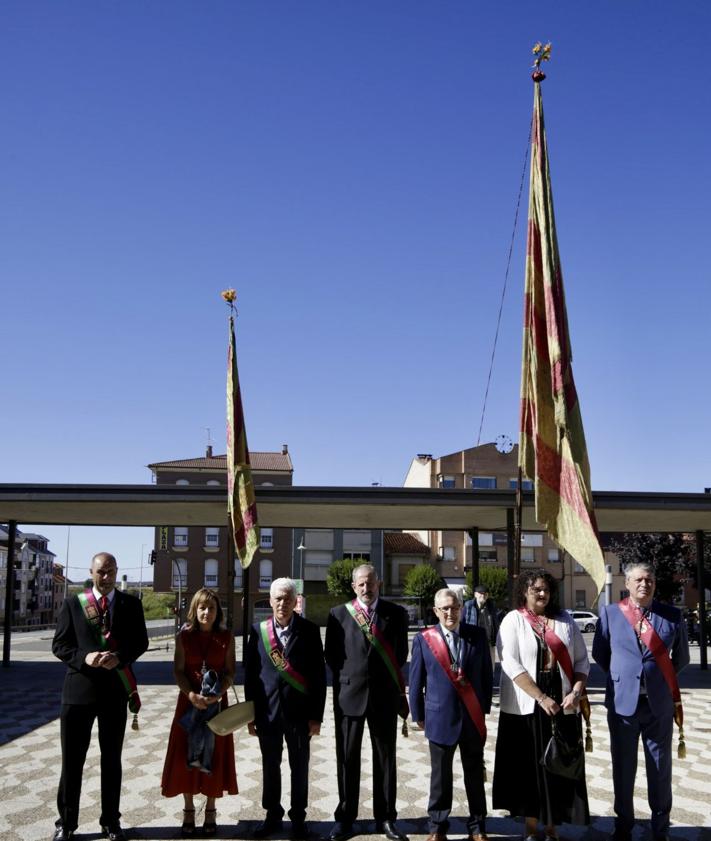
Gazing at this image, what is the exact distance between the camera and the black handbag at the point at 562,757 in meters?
5.30

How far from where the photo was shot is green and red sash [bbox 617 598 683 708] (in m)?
5.68

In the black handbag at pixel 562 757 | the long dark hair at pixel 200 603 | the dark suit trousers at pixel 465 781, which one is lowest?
the dark suit trousers at pixel 465 781

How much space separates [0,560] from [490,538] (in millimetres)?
59436

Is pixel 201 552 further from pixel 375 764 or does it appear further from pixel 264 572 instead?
pixel 375 764

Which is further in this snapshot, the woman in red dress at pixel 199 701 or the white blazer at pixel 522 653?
the woman in red dress at pixel 199 701

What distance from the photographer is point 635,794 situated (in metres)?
7.00

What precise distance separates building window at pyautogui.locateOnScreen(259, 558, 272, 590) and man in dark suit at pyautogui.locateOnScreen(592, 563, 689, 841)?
5579 cm

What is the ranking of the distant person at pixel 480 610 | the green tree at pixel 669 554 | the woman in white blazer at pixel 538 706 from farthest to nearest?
the green tree at pixel 669 554, the distant person at pixel 480 610, the woman in white blazer at pixel 538 706

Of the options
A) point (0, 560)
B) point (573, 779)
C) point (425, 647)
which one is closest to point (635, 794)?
point (573, 779)

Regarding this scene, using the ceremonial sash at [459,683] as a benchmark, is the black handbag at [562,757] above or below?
below

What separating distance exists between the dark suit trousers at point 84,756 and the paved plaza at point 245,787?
24 centimetres

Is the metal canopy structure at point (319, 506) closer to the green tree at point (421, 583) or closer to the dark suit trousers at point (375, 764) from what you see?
the dark suit trousers at point (375, 764)

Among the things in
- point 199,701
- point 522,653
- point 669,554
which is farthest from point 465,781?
point 669,554

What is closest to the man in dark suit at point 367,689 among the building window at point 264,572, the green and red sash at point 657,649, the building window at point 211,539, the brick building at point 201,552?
the green and red sash at point 657,649
